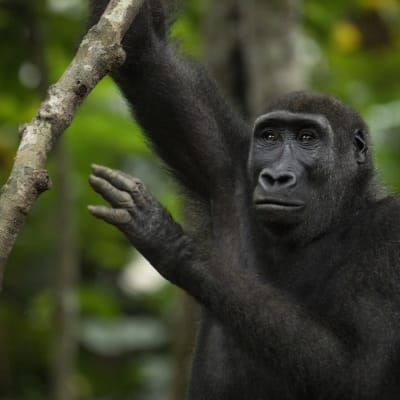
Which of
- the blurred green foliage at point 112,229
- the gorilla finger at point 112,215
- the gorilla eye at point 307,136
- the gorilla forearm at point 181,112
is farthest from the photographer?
the blurred green foliage at point 112,229

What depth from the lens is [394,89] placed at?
11.8 m

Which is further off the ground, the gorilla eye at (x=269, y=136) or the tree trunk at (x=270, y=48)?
the tree trunk at (x=270, y=48)

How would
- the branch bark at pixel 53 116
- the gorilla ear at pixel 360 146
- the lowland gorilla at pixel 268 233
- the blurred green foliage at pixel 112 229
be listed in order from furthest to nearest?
1. the blurred green foliage at pixel 112 229
2. the gorilla ear at pixel 360 146
3. the lowland gorilla at pixel 268 233
4. the branch bark at pixel 53 116

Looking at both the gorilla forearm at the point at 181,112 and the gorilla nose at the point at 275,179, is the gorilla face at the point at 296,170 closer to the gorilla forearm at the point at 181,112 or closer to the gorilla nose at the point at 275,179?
the gorilla nose at the point at 275,179

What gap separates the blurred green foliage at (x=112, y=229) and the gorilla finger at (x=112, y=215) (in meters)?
4.22

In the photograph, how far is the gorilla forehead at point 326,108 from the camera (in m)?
5.88

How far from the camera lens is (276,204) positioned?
5.46 metres

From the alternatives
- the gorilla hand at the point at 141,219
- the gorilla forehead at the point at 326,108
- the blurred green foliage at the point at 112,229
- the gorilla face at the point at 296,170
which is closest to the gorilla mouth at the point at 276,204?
the gorilla face at the point at 296,170

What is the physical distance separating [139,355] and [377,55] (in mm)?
3952

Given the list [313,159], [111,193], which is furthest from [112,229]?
[111,193]

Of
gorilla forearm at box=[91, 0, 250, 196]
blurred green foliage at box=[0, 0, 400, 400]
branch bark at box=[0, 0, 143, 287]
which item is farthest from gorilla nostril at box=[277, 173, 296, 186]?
blurred green foliage at box=[0, 0, 400, 400]

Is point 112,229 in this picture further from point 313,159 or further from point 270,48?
point 313,159

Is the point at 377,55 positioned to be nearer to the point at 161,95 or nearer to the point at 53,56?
the point at 53,56

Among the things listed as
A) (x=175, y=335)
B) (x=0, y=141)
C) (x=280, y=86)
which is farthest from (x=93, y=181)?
(x=0, y=141)
